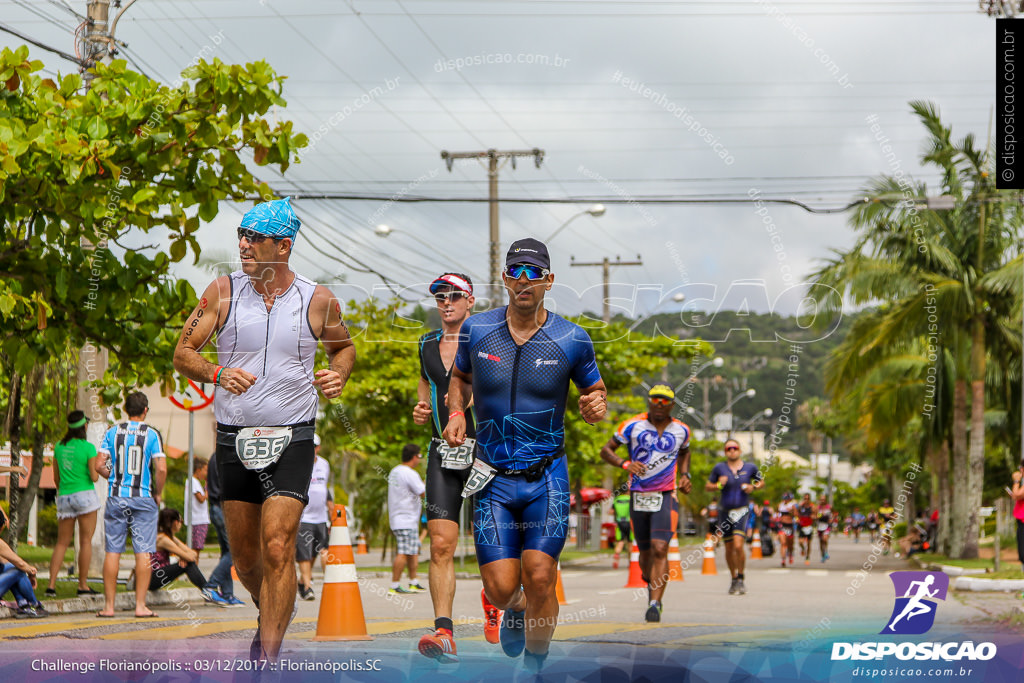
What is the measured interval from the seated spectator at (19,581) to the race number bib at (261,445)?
14.0 ft

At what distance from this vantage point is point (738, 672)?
20.2 ft

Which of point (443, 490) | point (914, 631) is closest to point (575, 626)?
point (443, 490)

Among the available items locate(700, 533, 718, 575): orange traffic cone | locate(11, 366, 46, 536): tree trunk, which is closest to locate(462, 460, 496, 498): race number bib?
locate(11, 366, 46, 536): tree trunk

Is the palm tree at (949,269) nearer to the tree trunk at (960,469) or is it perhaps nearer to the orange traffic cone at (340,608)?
the tree trunk at (960,469)

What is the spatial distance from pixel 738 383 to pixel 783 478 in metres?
10.7

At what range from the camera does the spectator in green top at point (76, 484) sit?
37.8 ft

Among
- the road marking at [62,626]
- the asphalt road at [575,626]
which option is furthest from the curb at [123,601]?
the road marking at [62,626]

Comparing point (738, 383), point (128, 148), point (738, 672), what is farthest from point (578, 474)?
point (738, 383)

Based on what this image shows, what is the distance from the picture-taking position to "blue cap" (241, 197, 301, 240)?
19.2ft

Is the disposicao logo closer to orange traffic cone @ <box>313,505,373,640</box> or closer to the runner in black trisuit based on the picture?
the runner in black trisuit

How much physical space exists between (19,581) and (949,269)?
20004mm

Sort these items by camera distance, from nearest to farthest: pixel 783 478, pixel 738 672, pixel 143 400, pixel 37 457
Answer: pixel 738 672
pixel 143 400
pixel 37 457
pixel 783 478

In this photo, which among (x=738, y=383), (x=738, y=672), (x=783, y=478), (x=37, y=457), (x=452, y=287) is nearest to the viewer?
(x=738, y=672)

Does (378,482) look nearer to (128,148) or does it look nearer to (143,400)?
(143,400)
